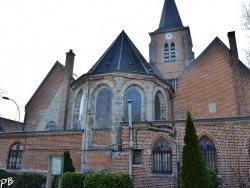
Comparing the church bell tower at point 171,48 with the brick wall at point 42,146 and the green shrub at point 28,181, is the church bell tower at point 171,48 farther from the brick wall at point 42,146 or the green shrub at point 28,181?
the green shrub at point 28,181

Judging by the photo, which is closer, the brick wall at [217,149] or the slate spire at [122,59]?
the brick wall at [217,149]

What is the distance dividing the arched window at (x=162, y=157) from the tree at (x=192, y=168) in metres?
4.57

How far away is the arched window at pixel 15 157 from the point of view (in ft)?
57.7

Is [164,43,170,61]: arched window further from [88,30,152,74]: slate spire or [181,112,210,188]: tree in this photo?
[181,112,210,188]: tree

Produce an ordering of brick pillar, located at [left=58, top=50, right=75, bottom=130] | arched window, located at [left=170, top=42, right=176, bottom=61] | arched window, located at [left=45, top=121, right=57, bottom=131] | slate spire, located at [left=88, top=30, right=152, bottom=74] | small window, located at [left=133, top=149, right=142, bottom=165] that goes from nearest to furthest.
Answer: small window, located at [left=133, top=149, right=142, bottom=165]
slate spire, located at [left=88, top=30, right=152, bottom=74]
brick pillar, located at [left=58, top=50, right=75, bottom=130]
arched window, located at [left=45, top=121, right=57, bottom=131]
arched window, located at [left=170, top=42, right=176, bottom=61]

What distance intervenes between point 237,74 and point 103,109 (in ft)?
34.5

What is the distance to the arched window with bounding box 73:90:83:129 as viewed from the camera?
692 inches

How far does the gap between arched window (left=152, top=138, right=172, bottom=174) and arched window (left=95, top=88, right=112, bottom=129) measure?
3.53 metres

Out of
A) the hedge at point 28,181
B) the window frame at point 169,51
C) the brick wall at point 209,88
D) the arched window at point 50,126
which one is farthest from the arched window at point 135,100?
the window frame at point 169,51

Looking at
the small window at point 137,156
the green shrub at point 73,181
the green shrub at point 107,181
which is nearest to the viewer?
the green shrub at point 107,181

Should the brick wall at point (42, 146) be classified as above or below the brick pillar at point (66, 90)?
below

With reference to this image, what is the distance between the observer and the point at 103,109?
1608cm

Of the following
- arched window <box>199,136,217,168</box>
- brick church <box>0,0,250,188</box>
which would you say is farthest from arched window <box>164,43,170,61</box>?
arched window <box>199,136,217,168</box>

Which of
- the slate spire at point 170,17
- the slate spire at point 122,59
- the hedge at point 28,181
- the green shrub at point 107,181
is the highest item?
the slate spire at point 170,17
